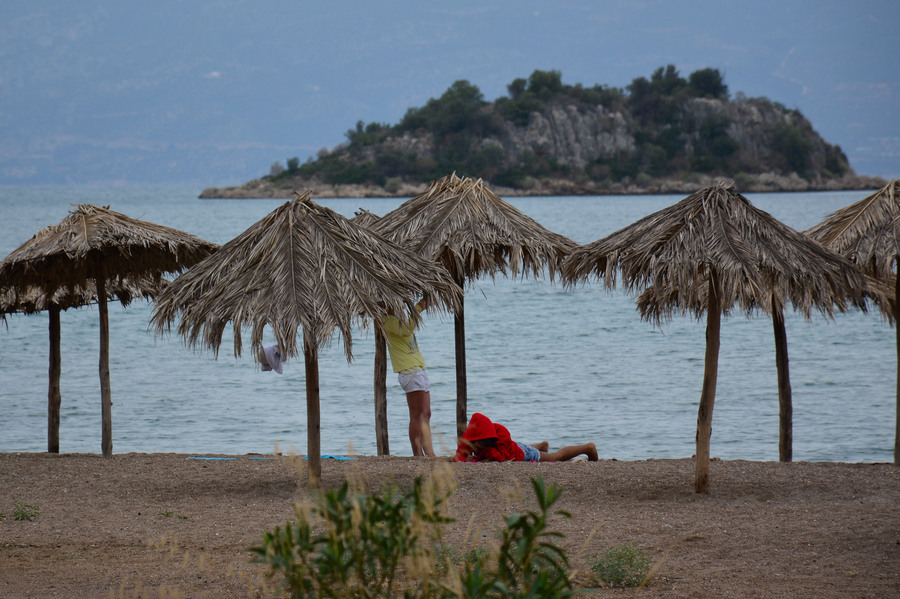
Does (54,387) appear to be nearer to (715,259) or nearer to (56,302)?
(56,302)

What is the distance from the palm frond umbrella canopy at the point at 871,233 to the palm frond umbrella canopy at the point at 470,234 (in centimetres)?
228

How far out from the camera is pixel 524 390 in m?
16.4

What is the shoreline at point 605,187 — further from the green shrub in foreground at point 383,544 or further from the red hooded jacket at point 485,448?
the green shrub in foreground at point 383,544

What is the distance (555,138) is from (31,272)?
91173mm

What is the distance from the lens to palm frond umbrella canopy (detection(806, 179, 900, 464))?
7.23 m

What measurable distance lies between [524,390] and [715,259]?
34.7ft

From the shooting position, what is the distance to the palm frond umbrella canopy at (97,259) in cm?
761

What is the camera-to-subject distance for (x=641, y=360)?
2014cm

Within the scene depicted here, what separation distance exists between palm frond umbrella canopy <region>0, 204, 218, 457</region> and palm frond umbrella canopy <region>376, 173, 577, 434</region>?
6.03ft

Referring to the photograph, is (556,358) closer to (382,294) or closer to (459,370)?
(459,370)

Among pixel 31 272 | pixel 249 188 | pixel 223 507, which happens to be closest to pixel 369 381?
pixel 31 272

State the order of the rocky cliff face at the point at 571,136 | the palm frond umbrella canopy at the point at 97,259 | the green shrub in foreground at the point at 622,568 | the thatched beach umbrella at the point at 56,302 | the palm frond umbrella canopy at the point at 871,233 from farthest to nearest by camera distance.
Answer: the rocky cliff face at the point at 571,136 < the thatched beach umbrella at the point at 56,302 < the palm frond umbrella canopy at the point at 97,259 < the palm frond umbrella canopy at the point at 871,233 < the green shrub in foreground at the point at 622,568

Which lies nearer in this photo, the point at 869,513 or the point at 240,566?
the point at 240,566

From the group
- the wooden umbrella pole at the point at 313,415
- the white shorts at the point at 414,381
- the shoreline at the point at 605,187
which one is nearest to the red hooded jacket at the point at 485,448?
the white shorts at the point at 414,381
